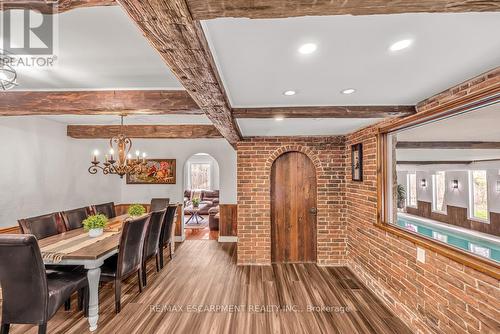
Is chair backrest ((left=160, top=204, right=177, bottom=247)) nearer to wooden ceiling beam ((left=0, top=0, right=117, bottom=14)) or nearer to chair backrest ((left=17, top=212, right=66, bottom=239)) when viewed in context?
chair backrest ((left=17, top=212, right=66, bottom=239))

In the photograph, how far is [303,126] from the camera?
316 centimetres

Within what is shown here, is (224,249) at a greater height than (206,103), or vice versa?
(206,103)

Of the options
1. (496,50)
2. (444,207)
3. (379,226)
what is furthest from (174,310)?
(444,207)

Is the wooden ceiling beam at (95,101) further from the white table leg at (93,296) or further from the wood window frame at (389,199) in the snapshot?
the wood window frame at (389,199)

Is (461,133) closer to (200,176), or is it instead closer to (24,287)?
(24,287)

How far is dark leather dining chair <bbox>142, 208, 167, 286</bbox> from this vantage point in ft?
10.6

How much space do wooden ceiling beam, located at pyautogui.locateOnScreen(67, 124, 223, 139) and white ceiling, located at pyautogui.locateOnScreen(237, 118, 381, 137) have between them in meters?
0.94

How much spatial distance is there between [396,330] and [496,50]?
2.44m

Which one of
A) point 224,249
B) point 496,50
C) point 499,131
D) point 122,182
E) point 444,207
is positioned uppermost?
point 496,50

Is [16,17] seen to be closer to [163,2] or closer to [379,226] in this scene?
[163,2]

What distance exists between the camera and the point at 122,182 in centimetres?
576

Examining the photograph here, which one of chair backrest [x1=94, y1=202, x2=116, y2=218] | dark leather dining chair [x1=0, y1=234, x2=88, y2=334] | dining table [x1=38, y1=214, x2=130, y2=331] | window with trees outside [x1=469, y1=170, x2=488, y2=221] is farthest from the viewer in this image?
chair backrest [x1=94, y1=202, x2=116, y2=218]

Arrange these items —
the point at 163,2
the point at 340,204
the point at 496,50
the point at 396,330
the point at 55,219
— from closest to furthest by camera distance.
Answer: the point at 163,2
the point at 496,50
the point at 396,330
the point at 55,219
the point at 340,204

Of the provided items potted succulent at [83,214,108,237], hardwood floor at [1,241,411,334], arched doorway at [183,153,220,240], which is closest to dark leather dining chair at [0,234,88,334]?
hardwood floor at [1,241,411,334]
